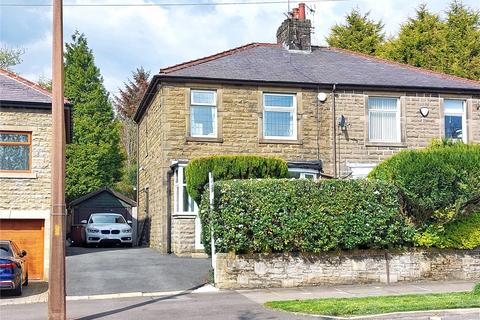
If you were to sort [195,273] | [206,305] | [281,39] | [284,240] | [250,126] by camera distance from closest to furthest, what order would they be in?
[206,305], [284,240], [195,273], [250,126], [281,39]

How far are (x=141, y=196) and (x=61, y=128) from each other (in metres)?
19.9

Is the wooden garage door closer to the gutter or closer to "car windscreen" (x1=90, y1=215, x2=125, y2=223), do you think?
the gutter

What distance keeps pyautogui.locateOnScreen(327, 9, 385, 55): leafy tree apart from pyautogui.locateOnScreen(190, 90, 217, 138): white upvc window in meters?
25.3

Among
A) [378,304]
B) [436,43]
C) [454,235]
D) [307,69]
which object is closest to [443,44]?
[436,43]

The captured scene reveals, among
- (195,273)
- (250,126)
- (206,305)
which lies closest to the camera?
(206,305)

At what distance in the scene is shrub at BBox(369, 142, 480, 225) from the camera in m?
17.4

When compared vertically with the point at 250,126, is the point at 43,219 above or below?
below

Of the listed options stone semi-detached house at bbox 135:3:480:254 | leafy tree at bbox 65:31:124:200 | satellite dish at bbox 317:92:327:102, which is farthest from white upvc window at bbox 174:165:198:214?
leafy tree at bbox 65:31:124:200

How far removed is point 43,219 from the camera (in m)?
20.3

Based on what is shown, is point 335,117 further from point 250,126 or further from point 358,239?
point 358,239

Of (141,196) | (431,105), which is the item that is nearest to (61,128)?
(431,105)

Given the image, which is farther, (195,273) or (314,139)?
(314,139)

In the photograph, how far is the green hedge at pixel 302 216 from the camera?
16641 mm

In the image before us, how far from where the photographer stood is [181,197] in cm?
2306
